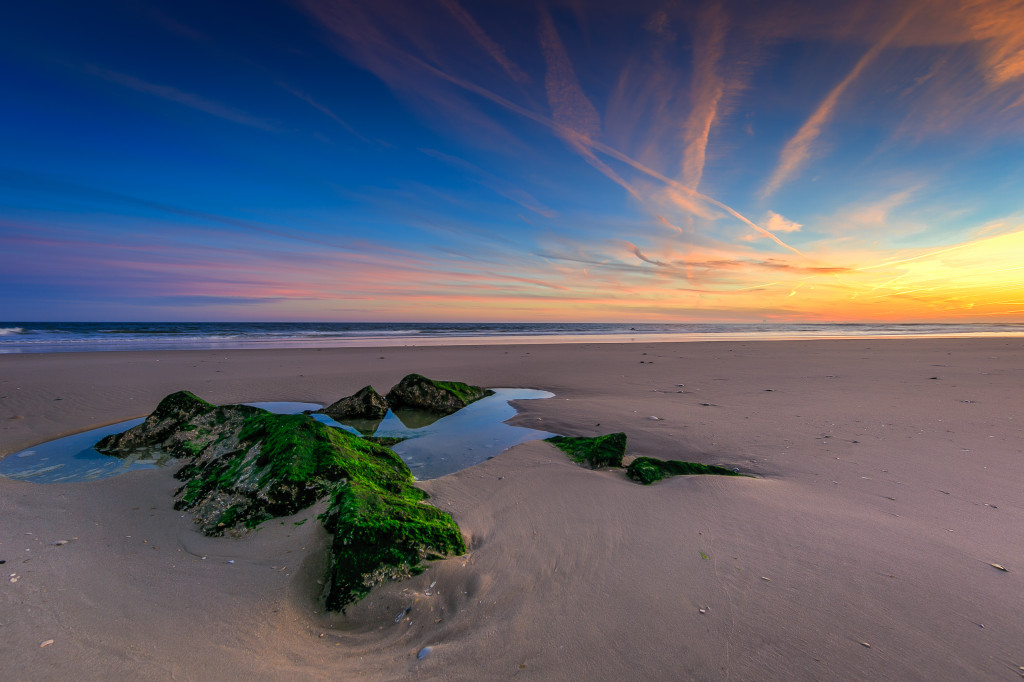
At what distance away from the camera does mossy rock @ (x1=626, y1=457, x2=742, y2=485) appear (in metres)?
4.04

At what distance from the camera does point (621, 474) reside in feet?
14.0

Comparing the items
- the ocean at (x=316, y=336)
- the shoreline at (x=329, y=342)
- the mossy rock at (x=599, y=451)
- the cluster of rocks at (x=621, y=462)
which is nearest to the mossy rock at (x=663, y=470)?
the cluster of rocks at (x=621, y=462)

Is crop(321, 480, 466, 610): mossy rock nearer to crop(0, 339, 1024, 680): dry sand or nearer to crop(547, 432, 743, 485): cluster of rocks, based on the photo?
crop(0, 339, 1024, 680): dry sand

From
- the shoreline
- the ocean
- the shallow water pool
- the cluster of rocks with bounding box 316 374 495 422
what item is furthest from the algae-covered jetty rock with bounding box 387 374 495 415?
the ocean

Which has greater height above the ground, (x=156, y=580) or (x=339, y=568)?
(x=339, y=568)

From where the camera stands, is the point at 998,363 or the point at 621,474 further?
the point at 998,363

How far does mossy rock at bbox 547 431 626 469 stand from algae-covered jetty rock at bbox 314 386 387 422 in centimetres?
342

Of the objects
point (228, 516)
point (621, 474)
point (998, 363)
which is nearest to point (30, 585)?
point (228, 516)

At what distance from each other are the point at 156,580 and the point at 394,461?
208 cm

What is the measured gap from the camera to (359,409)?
22.8 ft

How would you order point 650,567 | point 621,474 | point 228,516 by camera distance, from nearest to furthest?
point 650,567, point 228,516, point 621,474

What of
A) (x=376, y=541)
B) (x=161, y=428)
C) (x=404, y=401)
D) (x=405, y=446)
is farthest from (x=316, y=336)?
(x=376, y=541)

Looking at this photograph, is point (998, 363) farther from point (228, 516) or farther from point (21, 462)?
point (21, 462)

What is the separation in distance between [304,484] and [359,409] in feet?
12.0
